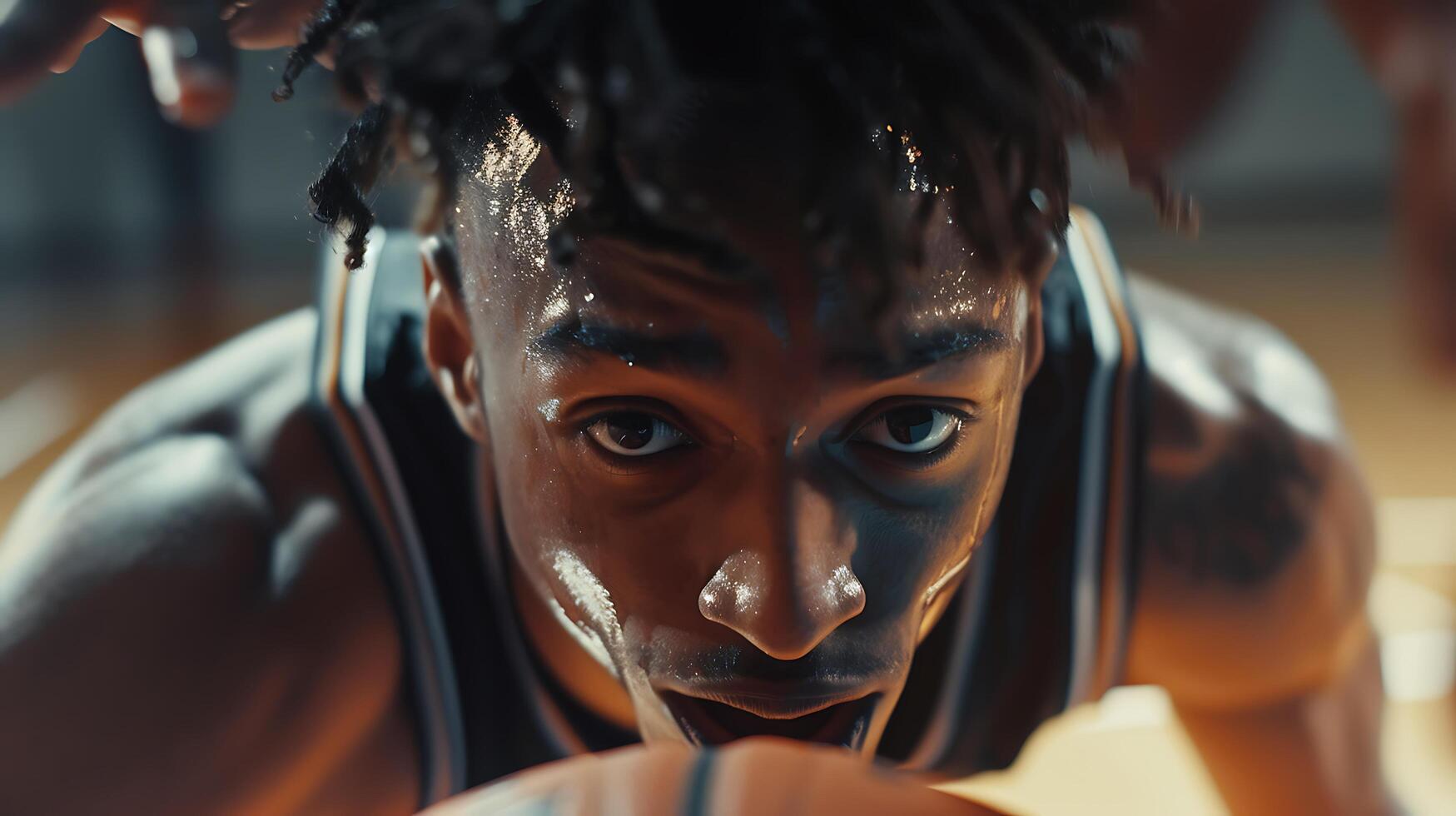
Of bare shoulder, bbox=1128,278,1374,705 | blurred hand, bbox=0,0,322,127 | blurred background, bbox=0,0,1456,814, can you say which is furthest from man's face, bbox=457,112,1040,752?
blurred background, bbox=0,0,1456,814

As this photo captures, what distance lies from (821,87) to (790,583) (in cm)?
16

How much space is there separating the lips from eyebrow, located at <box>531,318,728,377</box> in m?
0.13

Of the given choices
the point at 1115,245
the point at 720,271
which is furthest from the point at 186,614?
the point at 1115,245

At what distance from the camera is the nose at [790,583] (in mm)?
451

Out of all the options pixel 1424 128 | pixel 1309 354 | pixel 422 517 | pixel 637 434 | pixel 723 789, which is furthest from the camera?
pixel 1309 354

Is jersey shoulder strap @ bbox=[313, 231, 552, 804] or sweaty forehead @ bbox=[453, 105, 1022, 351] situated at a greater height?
sweaty forehead @ bbox=[453, 105, 1022, 351]

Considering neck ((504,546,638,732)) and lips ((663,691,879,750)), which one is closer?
lips ((663,691,879,750))

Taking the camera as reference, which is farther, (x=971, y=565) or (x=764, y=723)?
(x=971, y=565)

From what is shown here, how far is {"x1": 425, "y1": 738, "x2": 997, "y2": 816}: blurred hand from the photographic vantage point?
35 cm

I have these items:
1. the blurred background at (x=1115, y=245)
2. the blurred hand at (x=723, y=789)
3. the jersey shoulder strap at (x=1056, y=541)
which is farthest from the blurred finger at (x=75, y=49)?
the blurred background at (x=1115, y=245)

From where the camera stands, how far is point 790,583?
45cm

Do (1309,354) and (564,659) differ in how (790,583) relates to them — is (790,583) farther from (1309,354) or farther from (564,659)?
(1309,354)

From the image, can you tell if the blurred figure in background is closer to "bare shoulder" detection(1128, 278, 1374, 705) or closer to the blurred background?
"bare shoulder" detection(1128, 278, 1374, 705)

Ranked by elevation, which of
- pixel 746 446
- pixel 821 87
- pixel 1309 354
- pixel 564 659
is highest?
pixel 1309 354
